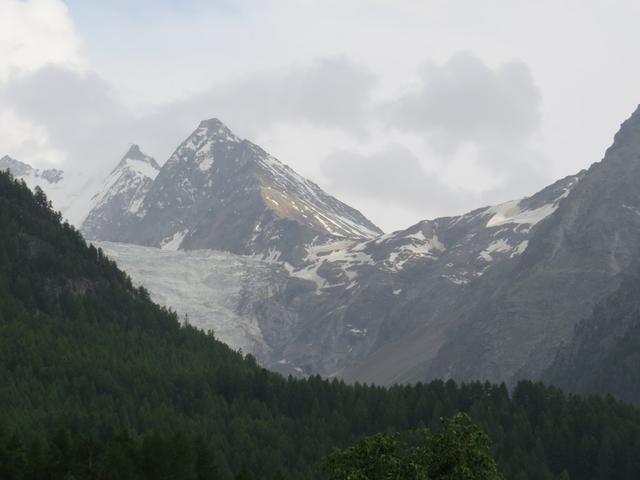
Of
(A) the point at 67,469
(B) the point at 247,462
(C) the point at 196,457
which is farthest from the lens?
(B) the point at 247,462

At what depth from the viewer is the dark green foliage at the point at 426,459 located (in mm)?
67062

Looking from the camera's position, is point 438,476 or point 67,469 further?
point 67,469

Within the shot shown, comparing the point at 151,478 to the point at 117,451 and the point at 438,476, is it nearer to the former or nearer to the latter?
the point at 117,451

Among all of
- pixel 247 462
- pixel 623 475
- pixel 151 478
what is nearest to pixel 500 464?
pixel 623 475

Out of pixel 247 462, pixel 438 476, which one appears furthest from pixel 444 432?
pixel 247 462

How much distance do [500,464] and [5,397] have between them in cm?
7367

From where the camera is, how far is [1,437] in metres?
114

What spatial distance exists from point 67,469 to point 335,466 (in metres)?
47.3

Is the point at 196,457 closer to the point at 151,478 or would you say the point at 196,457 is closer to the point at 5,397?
the point at 151,478

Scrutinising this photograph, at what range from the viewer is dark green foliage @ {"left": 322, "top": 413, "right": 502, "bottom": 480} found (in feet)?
220

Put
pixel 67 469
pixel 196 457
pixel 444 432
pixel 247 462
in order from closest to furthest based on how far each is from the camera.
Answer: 1. pixel 444 432
2. pixel 67 469
3. pixel 196 457
4. pixel 247 462

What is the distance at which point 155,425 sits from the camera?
648 feet

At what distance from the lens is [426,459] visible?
6838 centimetres

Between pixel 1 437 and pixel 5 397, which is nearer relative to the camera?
pixel 1 437
